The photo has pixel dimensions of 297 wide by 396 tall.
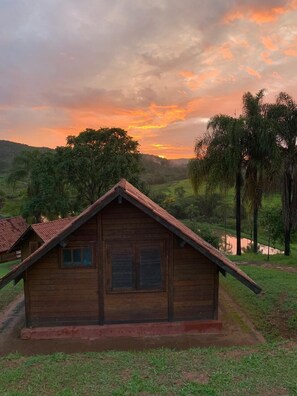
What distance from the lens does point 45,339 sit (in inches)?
398

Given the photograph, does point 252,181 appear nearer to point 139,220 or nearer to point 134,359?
point 139,220

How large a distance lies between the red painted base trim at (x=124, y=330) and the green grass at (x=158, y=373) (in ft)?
6.54

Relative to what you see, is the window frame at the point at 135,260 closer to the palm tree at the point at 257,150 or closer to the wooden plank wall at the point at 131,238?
the wooden plank wall at the point at 131,238

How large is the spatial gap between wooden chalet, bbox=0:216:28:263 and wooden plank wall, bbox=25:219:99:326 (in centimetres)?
2954

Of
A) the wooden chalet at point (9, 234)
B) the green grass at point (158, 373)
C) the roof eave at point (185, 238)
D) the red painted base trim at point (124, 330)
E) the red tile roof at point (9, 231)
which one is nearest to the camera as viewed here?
the green grass at point (158, 373)

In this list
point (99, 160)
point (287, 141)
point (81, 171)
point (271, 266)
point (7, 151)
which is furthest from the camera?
point (7, 151)

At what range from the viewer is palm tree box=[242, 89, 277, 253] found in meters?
23.2

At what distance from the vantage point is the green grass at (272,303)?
10.9m

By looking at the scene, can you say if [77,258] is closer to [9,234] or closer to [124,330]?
[124,330]

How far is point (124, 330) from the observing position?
10234 millimetres

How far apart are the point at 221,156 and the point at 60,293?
A: 56.3ft

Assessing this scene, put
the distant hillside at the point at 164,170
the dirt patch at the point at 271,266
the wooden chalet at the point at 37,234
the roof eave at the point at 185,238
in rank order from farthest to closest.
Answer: the distant hillside at the point at 164,170 < the wooden chalet at the point at 37,234 < the dirt patch at the point at 271,266 < the roof eave at the point at 185,238

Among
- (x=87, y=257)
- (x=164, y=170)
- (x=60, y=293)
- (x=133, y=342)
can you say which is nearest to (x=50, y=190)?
(x=60, y=293)

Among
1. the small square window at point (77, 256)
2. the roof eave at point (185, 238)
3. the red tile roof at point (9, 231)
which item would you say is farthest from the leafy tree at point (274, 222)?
the red tile roof at point (9, 231)
